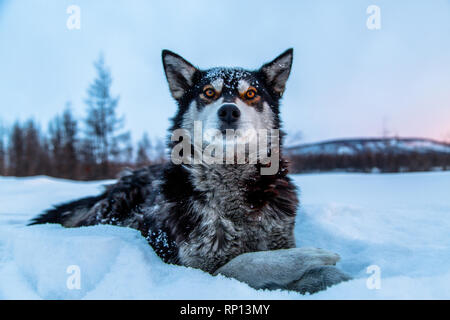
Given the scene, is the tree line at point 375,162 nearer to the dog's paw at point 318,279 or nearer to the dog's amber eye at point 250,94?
the dog's amber eye at point 250,94

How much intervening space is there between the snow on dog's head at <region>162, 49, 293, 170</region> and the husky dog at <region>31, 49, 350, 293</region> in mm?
11

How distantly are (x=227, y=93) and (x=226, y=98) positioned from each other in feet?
0.41

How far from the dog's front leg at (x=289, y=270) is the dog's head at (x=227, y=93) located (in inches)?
46.5

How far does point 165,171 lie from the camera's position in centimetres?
284

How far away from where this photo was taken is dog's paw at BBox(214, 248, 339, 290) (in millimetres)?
1750

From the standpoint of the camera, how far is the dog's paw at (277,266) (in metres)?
1.75

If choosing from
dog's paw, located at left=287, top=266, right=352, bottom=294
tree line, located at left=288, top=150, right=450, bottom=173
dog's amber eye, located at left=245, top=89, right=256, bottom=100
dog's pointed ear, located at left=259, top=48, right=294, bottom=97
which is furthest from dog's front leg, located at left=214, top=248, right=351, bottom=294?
tree line, located at left=288, top=150, right=450, bottom=173

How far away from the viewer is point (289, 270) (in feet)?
5.84

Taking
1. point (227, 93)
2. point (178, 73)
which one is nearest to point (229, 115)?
point (227, 93)

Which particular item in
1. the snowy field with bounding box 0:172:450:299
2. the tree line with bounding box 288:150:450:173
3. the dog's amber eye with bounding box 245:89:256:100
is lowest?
the snowy field with bounding box 0:172:450:299

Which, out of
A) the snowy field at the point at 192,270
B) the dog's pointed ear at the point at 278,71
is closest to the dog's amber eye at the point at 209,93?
the dog's pointed ear at the point at 278,71

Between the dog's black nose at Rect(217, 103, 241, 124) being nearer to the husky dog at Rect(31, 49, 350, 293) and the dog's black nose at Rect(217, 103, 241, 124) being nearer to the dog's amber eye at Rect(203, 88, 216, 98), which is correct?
the husky dog at Rect(31, 49, 350, 293)

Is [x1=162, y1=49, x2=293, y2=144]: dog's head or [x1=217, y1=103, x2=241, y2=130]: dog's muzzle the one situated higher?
[x1=162, y1=49, x2=293, y2=144]: dog's head

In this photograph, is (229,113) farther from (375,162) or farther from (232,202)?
(375,162)
